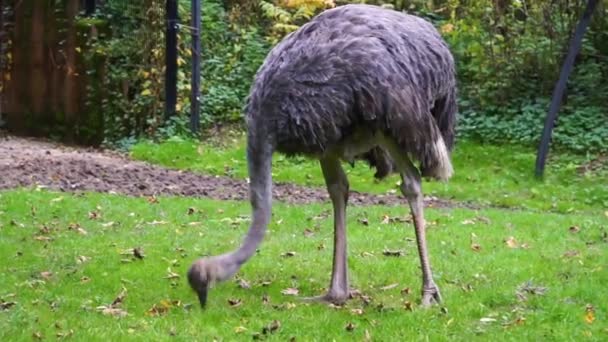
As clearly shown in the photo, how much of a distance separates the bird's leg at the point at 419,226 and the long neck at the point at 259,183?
935 millimetres

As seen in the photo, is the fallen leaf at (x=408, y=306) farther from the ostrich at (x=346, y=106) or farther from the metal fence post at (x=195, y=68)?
the metal fence post at (x=195, y=68)

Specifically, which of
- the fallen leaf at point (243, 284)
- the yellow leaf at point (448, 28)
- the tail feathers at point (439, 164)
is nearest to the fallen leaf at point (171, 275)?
the fallen leaf at point (243, 284)

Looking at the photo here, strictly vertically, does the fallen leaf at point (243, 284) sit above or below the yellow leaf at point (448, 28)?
below

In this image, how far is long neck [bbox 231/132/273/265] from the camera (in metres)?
6.03

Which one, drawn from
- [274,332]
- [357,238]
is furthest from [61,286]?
[357,238]

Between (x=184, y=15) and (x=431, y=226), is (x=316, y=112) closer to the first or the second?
(x=431, y=226)

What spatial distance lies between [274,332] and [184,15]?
1063 cm

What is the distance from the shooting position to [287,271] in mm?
7523

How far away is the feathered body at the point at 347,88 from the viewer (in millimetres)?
6105

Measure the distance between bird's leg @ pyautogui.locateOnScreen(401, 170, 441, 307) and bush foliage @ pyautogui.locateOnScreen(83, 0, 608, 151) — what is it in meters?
7.21

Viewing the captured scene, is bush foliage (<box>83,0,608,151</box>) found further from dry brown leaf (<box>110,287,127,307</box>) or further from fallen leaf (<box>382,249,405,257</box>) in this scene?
dry brown leaf (<box>110,287,127,307</box>)

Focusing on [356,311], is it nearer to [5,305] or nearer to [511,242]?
[5,305]

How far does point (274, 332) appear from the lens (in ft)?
19.4

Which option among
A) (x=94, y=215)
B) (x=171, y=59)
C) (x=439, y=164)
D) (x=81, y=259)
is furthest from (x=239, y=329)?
(x=171, y=59)
